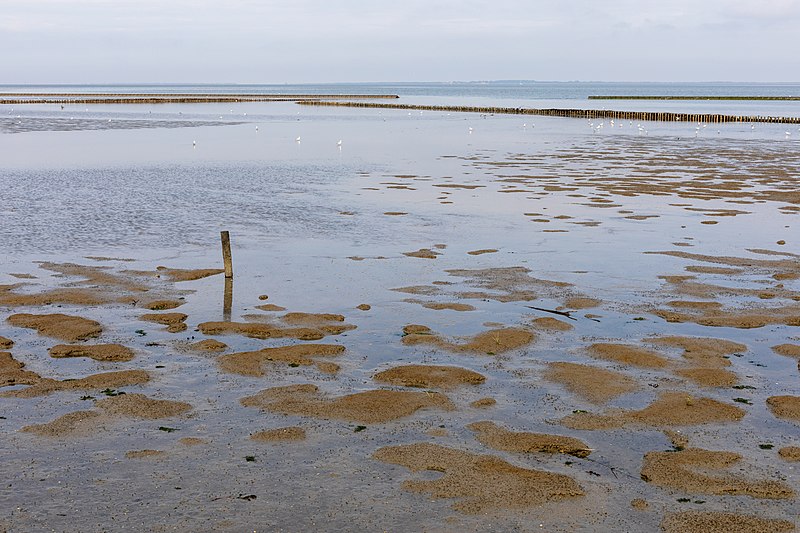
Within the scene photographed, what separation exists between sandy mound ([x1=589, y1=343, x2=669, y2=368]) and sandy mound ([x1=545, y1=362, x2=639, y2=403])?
75cm

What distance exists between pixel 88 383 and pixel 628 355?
9956mm

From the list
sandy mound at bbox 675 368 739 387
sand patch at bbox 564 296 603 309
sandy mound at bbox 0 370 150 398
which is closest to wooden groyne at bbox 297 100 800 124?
sand patch at bbox 564 296 603 309

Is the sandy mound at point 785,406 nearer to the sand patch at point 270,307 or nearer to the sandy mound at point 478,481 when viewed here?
the sandy mound at point 478,481

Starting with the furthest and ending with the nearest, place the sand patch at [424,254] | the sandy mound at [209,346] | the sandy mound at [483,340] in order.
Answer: the sand patch at [424,254], the sandy mound at [483,340], the sandy mound at [209,346]

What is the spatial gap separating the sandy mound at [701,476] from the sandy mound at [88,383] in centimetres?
863

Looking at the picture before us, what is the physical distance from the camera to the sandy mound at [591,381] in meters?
14.5

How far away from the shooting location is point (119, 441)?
1238cm

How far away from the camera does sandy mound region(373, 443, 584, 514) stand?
10.7 metres

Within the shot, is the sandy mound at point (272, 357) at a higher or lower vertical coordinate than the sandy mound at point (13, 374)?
lower

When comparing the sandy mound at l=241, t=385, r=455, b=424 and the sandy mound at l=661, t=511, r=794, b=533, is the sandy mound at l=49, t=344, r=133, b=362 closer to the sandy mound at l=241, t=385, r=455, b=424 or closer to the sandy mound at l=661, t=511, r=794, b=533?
the sandy mound at l=241, t=385, r=455, b=424

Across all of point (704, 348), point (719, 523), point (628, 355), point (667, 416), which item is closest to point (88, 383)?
point (667, 416)

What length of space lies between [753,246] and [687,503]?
61.9 feet

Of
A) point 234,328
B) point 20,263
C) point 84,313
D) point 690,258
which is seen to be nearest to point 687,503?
point 234,328

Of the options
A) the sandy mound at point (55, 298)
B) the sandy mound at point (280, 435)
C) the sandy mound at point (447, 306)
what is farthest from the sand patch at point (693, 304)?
the sandy mound at point (55, 298)
